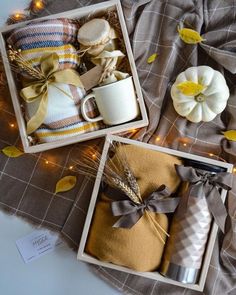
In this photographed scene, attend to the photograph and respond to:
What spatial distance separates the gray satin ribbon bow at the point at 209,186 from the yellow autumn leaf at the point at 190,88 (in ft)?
0.66

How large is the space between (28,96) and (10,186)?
0.97 ft

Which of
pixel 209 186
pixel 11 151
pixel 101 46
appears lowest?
pixel 209 186

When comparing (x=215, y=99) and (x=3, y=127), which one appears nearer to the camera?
(x=215, y=99)

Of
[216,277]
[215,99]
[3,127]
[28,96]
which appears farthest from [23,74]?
[216,277]

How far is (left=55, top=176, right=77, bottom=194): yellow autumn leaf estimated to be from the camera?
1139mm

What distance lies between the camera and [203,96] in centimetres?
106

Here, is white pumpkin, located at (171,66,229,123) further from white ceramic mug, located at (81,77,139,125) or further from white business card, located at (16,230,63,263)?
white business card, located at (16,230,63,263)

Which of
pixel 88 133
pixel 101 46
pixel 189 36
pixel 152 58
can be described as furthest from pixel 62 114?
pixel 189 36

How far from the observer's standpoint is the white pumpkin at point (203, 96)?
104 centimetres

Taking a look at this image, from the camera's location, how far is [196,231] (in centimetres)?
99

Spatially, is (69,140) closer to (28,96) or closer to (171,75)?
(28,96)

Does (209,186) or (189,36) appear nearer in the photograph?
(209,186)

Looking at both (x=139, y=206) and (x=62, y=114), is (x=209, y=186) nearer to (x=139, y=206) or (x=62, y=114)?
(x=139, y=206)

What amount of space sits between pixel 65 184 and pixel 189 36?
0.55 meters
